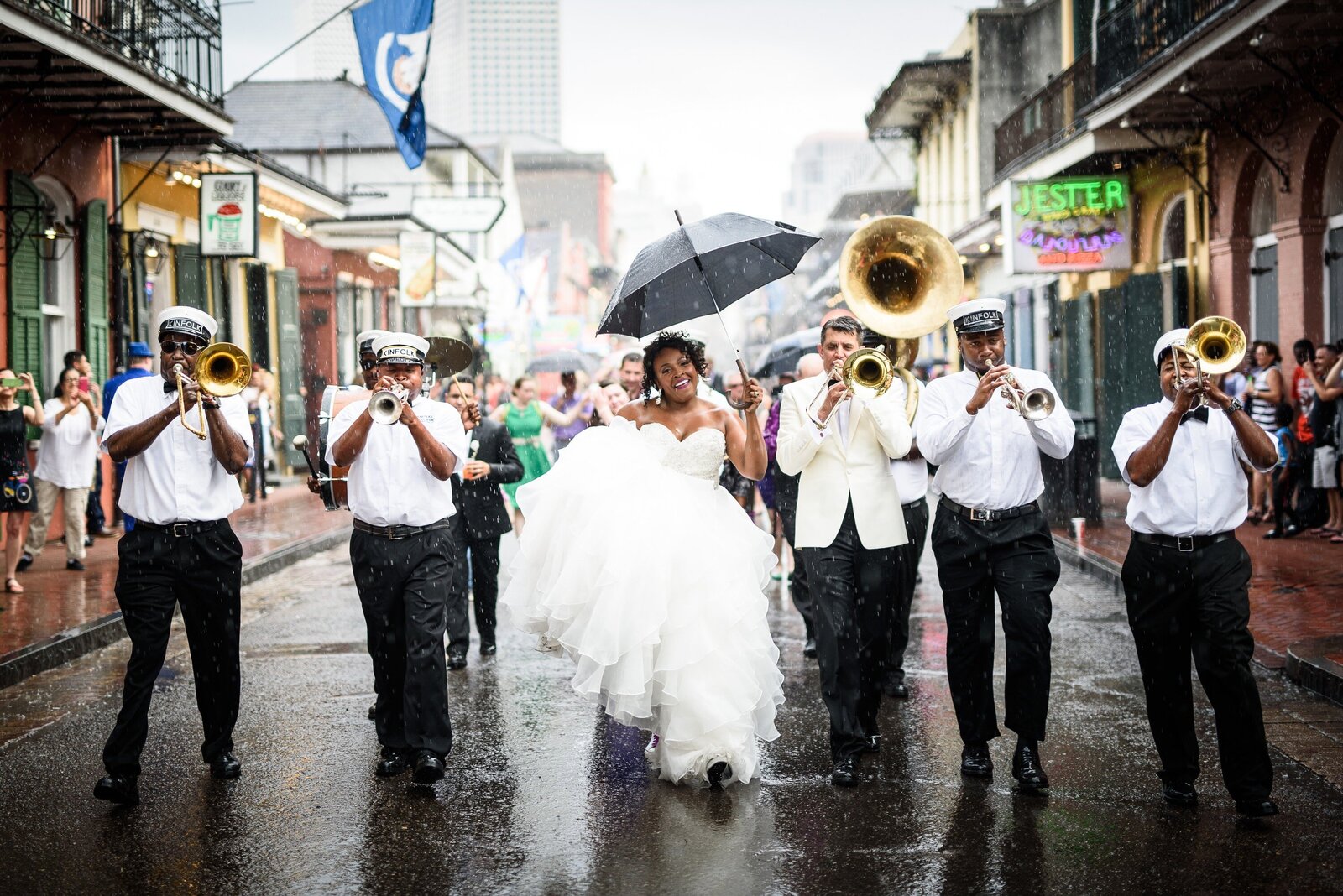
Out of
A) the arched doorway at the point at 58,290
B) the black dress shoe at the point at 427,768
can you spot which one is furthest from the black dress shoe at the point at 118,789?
the arched doorway at the point at 58,290

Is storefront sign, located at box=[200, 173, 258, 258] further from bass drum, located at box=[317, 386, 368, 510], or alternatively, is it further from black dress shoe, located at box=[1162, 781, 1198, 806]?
black dress shoe, located at box=[1162, 781, 1198, 806]

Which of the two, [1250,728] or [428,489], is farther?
[428,489]

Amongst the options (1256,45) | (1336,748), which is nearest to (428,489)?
(1336,748)

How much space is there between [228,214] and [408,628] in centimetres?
1395

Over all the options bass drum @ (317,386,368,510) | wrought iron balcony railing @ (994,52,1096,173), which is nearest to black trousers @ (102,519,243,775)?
bass drum @ (317,386,368,510)

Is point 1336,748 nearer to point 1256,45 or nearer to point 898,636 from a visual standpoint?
point 898,636

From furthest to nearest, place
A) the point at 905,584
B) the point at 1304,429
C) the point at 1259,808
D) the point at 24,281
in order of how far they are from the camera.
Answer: the point at 24,281, the point at 1304,429, the point at 905,584, the point at 1259,808

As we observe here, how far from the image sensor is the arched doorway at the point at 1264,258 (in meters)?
16.5

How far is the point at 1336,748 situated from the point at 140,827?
5.01 m

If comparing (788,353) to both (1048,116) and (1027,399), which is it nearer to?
(1027,399)

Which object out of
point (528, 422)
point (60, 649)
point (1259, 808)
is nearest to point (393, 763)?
point (1259, 808)

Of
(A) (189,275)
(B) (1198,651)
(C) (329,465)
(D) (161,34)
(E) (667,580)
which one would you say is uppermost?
(D) (161,34)

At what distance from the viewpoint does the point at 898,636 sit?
7.75 m

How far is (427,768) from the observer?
5.71 m
